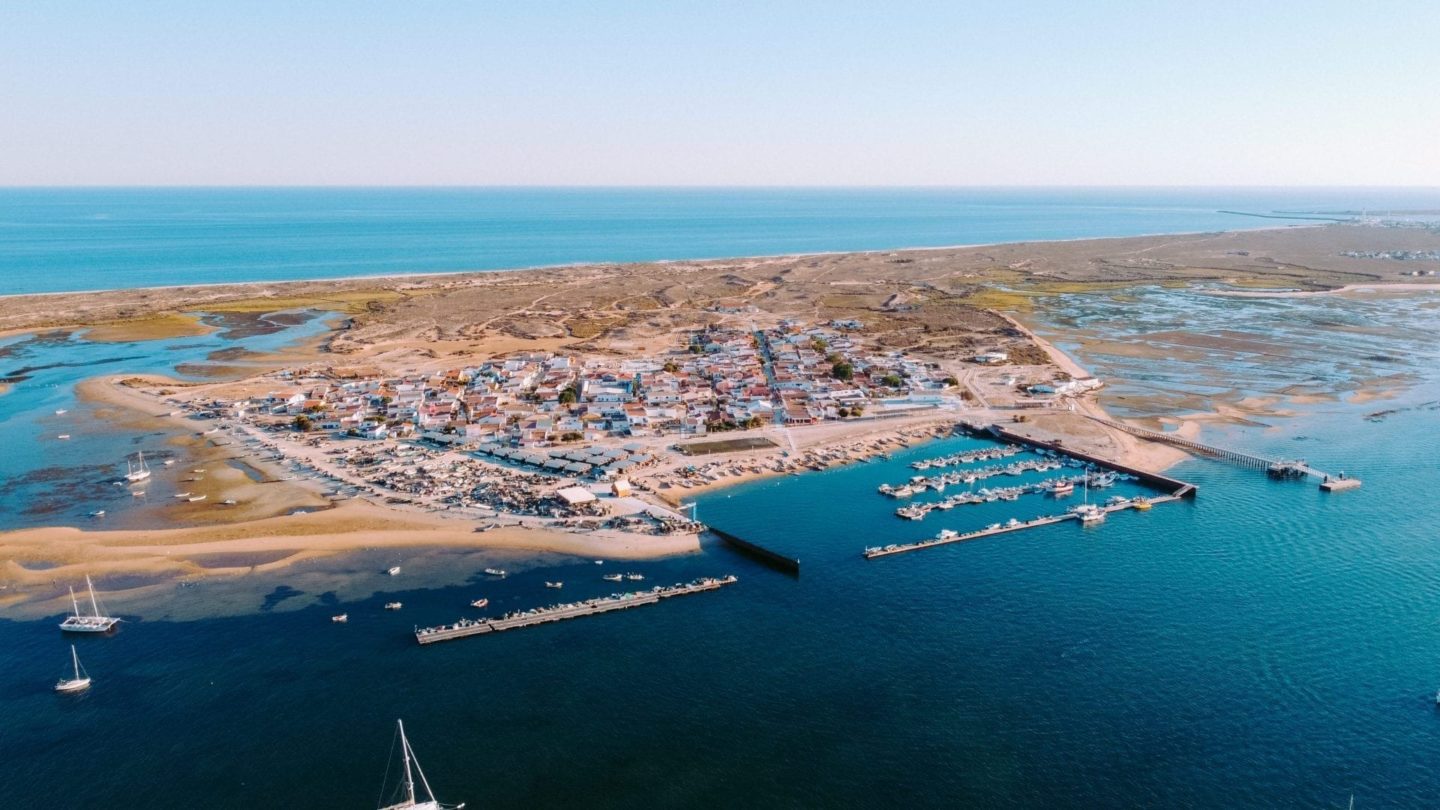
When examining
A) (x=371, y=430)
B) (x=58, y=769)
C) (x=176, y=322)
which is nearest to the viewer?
(x=58, y=769)

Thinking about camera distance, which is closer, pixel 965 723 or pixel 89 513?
pixel 965 723

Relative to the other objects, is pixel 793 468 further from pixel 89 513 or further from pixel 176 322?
pixel 176 322

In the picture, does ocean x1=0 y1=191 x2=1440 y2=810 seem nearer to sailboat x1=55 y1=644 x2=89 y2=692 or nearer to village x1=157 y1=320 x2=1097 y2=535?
sailboat x1=55 y1=644 x2=89 y2=692

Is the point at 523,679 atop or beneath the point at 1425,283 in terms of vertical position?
beneath

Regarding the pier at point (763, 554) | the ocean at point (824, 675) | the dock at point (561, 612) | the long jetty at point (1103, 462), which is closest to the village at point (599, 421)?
the pier at point (763, 554)

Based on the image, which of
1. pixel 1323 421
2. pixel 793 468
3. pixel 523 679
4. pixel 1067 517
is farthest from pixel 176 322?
pixel 1323 421
